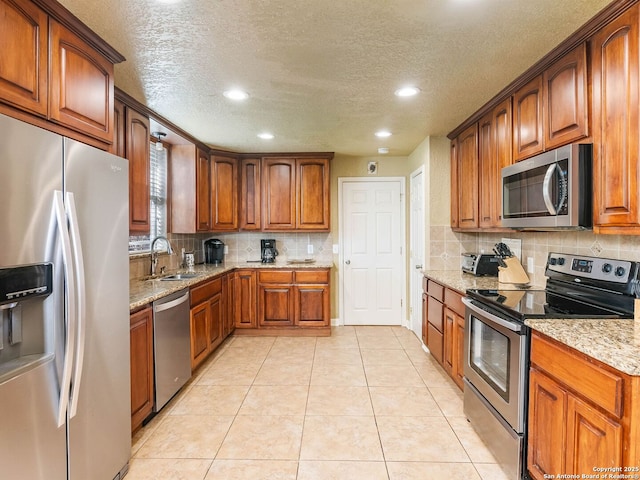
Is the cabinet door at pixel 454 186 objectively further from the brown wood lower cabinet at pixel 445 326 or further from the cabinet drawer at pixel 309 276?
the cabinet drawer at pixel 309 276

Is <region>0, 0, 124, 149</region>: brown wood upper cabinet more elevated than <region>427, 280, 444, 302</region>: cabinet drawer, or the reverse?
<region>0, 0, 124, 149</region>: brown wood upper cabinet

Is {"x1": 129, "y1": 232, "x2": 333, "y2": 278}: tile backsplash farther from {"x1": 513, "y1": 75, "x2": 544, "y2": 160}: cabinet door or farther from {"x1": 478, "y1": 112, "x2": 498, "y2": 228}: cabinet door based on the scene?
{"x1": 513, "y1": 75, "x2": 544, "y2": 160}: cabinet door

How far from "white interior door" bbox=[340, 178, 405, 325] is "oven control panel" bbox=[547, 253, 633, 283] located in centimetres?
248

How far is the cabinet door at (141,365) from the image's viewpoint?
2.12m

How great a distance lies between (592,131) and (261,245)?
3.83 meters

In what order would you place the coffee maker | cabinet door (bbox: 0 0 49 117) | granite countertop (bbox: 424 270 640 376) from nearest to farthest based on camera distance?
granite countertop (bbox: 424 270 640 376) → cabinet door (bbox: 0 0 49 117) → the coffee maker

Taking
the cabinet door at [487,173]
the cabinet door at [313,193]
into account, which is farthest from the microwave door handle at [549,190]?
the cabinet door at [313,193]

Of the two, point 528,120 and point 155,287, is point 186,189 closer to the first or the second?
point 155,287

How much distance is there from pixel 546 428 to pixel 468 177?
2266mm

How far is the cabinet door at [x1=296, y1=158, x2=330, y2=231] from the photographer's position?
455 centimetres

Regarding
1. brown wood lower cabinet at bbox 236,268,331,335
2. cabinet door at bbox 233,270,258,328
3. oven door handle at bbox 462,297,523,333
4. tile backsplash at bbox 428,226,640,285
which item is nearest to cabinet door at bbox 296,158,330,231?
brown wood lower cabinet at bbox 236,268,331,335

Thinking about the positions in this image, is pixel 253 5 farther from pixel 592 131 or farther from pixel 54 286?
pixel 592 131

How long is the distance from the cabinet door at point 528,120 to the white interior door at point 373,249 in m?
2.40

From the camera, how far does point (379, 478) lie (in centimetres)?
183
